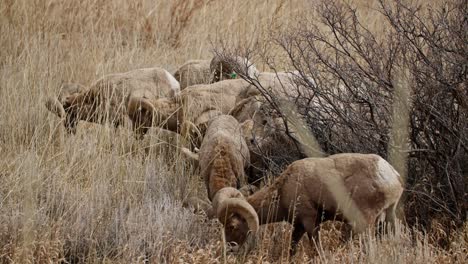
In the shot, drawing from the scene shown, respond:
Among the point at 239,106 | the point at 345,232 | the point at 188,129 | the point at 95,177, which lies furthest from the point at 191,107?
the point at 345,232

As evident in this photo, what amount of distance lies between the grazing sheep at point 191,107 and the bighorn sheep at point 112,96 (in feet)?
0.72

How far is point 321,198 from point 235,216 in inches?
21.2

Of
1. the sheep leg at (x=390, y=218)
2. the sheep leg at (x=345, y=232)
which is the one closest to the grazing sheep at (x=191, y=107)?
the sheep leg at (x=345, y=232)

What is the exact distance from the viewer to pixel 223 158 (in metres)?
6.21

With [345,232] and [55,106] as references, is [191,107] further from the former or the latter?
[345,232]

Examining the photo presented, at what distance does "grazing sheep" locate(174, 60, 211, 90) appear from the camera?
847 centimetres

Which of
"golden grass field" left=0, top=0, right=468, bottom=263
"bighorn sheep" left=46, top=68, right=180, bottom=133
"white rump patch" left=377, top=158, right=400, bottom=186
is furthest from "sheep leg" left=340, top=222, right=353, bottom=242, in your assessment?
"bighorn sheep" left=46, top=68, right=180, bottom=133

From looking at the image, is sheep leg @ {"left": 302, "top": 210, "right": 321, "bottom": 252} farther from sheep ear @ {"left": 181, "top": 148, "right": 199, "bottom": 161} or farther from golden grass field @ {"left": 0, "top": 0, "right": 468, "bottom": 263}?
sheep ear @ {"left": 181, "top": 148, "right": 199, "bottom": 161}

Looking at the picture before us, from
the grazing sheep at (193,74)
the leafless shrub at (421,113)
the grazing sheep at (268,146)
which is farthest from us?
the grazing sheep at (193,74)

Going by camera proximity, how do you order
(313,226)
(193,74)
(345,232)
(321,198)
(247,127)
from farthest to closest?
(193,74), (247,127), (345,232), (313,226), (321,198)

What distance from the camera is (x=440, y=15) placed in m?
6.11

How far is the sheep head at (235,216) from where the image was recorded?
17.0 feet

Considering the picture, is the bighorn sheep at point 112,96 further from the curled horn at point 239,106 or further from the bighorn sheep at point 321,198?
the bighorn sheep at point 321,198

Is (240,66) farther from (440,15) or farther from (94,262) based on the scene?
(94,262)
